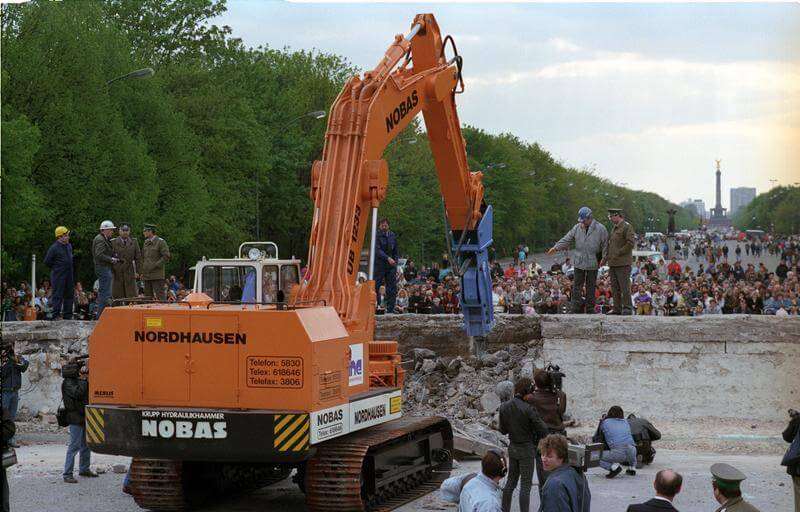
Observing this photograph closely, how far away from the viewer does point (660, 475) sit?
843cm

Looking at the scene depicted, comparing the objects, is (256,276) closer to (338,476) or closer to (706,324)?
(338,476)


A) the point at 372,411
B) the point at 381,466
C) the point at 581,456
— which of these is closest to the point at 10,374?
the point at 372,411

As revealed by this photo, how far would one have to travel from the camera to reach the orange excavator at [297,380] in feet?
42.2

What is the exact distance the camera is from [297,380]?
504 inches

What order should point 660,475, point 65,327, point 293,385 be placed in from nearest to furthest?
point 660,475
point 293,385
point 65,327

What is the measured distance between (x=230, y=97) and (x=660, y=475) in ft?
164

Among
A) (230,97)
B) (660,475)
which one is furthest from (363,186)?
(230,97)

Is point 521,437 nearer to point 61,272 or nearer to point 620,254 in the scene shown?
point 620,254

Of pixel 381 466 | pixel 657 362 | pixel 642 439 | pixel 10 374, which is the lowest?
pixel 642 439

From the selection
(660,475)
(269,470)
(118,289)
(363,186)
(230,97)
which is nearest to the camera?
(660,475)

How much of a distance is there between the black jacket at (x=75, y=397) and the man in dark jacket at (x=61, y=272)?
6.63m

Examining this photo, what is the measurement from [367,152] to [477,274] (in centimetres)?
506

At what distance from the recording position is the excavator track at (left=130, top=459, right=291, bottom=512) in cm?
1412

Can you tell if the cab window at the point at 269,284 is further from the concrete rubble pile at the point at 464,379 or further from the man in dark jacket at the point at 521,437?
the concrete rubble pile at the point at 464,379
